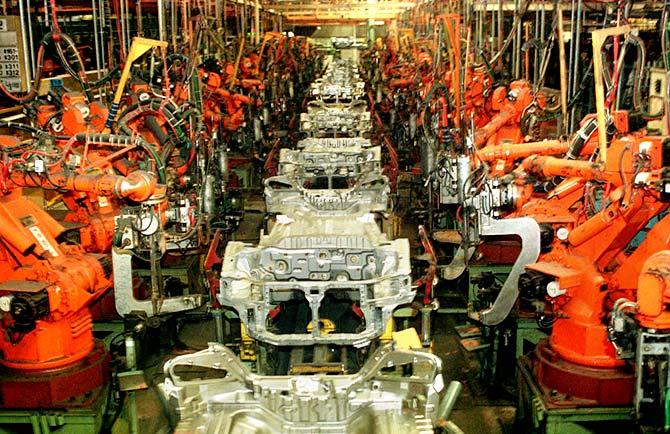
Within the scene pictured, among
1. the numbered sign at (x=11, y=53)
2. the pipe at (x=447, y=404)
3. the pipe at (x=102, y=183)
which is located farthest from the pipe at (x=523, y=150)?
the numbered sign at (x=11, y=53)

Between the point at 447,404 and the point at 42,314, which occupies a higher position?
the point at 42,314

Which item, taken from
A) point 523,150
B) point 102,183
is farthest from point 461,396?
point 102,183

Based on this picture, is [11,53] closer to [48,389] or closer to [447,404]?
[48,389]

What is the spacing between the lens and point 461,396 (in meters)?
7.05

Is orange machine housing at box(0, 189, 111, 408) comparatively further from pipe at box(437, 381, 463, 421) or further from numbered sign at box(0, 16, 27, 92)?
pipe at box(437, 381, 463, 421)

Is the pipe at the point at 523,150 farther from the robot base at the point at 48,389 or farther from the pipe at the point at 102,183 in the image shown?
the robot base at the point at 48,389

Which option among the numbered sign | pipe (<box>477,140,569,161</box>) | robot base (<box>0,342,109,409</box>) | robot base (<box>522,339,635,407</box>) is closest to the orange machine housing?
robot base (<box>0,342,109,409</box>)

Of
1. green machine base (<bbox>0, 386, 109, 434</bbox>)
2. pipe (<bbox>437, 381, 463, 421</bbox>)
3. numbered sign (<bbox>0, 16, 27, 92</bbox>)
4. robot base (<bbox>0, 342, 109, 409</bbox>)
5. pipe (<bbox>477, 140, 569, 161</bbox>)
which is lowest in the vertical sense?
green machine base (<bbox>0, 386, 109, 434</bbox>)

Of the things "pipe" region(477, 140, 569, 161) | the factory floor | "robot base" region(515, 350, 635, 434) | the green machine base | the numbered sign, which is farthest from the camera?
the numbered sign

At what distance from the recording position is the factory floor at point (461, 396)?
650cm

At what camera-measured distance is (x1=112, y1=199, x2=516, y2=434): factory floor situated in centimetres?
650

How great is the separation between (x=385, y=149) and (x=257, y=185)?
93.0 inches

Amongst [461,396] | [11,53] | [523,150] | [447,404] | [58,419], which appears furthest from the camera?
[11,53]

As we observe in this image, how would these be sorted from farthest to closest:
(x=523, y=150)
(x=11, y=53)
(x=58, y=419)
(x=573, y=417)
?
(x=11, y=53), (x=523, y=150), (x=58, y=419), (x=573, y=417)
